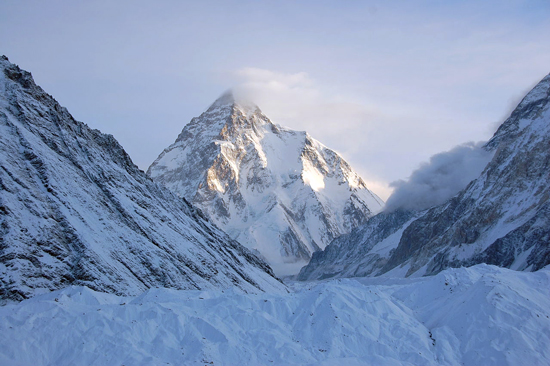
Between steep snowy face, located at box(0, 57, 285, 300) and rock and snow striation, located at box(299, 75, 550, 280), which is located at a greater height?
steep snowy face, located at box(0, 57, 285, 300)

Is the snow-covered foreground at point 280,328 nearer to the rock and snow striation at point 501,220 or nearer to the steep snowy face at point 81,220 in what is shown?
the steep snowy face at point 81,220

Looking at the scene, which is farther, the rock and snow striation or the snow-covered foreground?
the rock and snow striation

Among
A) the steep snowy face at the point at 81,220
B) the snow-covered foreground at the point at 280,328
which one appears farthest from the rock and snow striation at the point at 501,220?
the snow-covered foreground at the point at 280,328

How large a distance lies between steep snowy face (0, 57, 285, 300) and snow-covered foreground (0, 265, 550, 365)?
7199 millimetres

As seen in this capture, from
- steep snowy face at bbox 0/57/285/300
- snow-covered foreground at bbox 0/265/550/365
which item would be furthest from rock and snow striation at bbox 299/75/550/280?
snow-covered foreground at bbox 0/265/550/365

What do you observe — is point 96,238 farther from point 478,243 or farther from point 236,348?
point 478,243

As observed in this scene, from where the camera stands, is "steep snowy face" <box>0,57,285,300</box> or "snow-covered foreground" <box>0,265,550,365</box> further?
"steep snowy face" <box>0,57,285,300</box>

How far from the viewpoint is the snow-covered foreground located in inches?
1243

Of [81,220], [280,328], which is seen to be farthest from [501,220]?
[280,328]

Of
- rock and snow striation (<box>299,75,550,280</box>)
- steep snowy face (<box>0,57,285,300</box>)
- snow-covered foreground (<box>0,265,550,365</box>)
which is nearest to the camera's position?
snow-covered foreground (<box>0,265,550,365</box>)

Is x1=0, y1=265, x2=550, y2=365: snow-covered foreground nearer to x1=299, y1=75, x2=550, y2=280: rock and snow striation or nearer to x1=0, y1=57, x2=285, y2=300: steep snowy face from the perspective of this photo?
x1=0, y1=57, x2=285, y2=300: steep snowy face

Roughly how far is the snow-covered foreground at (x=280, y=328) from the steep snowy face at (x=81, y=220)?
→ 720 centimetres

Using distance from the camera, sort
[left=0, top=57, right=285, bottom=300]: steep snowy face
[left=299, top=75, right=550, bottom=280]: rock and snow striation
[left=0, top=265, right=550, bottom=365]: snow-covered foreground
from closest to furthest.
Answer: [left=0, top=265, right=550, bottom=365]: snow-covered foreground
[left=0, top=57, right=285, bottom=300]: steep snowy face
[left=299, top=75, right=550, bottom=280]: rock and snow striation

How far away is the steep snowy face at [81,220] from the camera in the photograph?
148 ft
